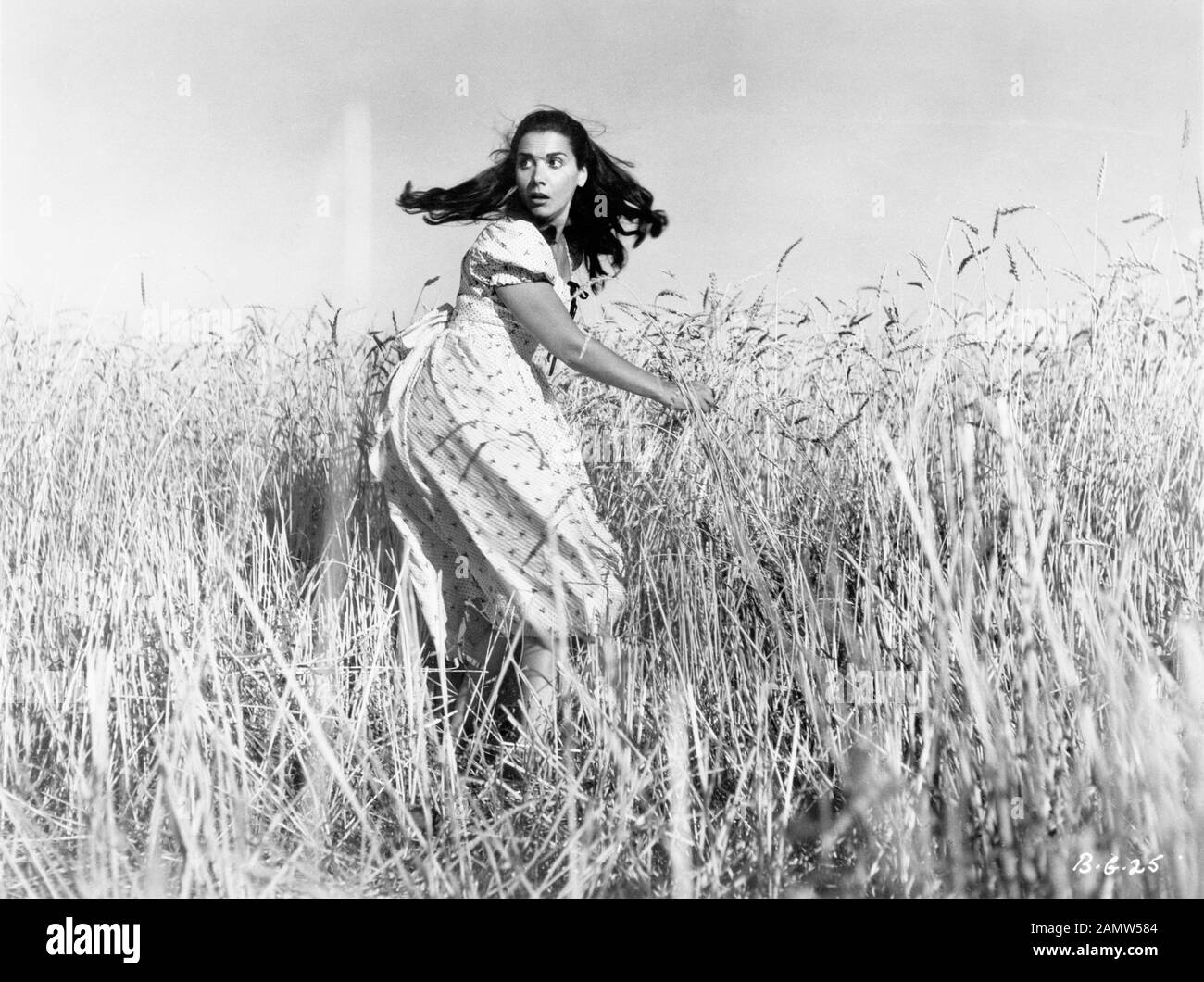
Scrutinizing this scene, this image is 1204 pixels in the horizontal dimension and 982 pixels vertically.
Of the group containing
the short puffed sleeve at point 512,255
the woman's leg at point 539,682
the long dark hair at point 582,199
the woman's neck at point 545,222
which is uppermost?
the long dark hair at point 582,199

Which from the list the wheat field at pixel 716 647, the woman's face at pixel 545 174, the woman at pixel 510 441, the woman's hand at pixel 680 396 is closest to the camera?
the wheat field at pixel 716 647

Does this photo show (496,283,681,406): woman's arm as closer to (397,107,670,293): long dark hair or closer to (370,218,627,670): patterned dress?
(370,218,627,670): patterned dress

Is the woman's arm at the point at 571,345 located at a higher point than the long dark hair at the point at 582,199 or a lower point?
lower

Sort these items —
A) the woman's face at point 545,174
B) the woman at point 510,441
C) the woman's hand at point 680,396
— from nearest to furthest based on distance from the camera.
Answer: the woman's hand at point 680,396
the woman at point 510,441
the woman's face at point 545,174

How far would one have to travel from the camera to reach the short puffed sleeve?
1918 mm

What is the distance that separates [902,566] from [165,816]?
1.20 m

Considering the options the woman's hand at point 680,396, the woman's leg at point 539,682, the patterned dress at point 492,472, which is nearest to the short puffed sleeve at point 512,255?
the patterned dress at point 492,472

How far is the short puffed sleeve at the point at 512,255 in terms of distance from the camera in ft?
6.29

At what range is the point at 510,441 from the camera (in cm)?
191

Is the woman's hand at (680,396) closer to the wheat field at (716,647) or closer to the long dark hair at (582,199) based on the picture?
the wheat field at (716,647)

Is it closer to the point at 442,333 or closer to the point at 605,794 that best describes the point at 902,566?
the point at 605,794

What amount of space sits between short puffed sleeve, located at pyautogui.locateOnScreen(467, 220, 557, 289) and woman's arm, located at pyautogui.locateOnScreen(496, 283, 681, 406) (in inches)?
0.9

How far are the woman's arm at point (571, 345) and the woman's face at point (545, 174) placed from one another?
227mm
